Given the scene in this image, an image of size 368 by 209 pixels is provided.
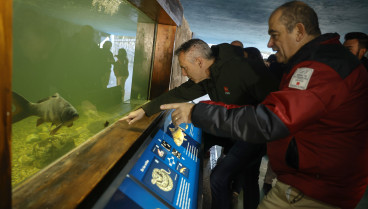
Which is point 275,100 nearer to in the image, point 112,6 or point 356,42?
point 112,6

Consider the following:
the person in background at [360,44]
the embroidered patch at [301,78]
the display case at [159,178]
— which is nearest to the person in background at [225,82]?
the display case at [159,178]

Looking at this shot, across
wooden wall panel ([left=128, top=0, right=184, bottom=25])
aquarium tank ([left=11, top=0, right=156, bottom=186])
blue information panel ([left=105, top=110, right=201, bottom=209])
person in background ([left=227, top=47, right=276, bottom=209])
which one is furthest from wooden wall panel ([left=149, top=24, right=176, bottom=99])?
blue information panel ([left=105, top=110, right=201, bottom=209])

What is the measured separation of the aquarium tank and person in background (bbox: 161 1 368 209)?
0.89 meters

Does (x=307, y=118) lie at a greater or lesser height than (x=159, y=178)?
greater

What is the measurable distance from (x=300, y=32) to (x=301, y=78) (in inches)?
15.9

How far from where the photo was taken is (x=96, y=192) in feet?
2.93

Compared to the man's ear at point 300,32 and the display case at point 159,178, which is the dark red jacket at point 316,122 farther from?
the display case at point 159,178

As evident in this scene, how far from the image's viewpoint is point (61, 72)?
1.46m

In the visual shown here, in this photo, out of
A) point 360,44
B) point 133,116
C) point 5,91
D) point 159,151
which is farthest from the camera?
point 360,44

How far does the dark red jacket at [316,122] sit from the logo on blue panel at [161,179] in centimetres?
45

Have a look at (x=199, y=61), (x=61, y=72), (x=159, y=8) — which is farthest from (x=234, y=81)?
(x=61, y=72)

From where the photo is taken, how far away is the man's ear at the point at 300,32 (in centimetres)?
105

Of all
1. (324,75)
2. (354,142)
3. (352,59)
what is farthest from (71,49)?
(354,142)

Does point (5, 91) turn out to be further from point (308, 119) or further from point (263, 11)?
point (263, 11)
